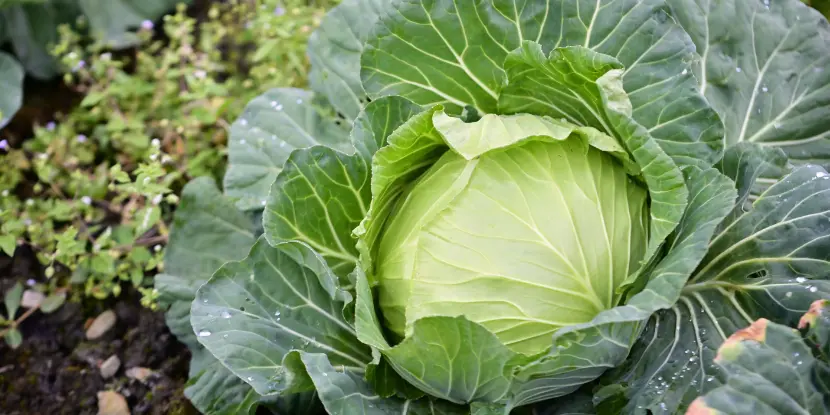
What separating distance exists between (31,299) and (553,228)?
2.28 meters

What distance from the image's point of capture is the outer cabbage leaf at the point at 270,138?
2301mm

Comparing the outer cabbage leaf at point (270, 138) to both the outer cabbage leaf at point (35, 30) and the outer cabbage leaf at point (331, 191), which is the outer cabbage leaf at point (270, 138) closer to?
the outer cabbage leaf at point (331, 191)

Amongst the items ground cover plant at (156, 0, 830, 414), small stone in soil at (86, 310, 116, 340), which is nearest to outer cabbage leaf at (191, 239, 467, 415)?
ground cover plant at (156, 0, 830, 414)

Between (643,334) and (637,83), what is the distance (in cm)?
68

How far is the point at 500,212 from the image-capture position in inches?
68.2

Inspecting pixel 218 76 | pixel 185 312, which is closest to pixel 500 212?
pixel 185 312

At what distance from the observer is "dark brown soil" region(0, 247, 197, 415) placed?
8.42 feet

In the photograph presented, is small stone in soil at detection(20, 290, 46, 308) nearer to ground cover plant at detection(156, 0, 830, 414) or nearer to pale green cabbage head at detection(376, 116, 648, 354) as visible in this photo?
ground cover plant at detection(156, 0, 830, 414)

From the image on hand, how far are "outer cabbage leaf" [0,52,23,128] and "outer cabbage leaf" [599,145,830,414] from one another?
2.90 m

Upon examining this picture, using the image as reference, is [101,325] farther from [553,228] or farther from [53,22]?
[553,228]

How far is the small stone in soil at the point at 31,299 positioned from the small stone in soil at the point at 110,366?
0.42m

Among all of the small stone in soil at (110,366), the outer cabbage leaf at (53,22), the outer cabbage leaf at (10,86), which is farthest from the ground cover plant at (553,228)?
the outer cabbage leaf at (53,22)

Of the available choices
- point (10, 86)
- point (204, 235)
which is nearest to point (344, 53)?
point (204, 235)

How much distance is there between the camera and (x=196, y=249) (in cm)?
252
